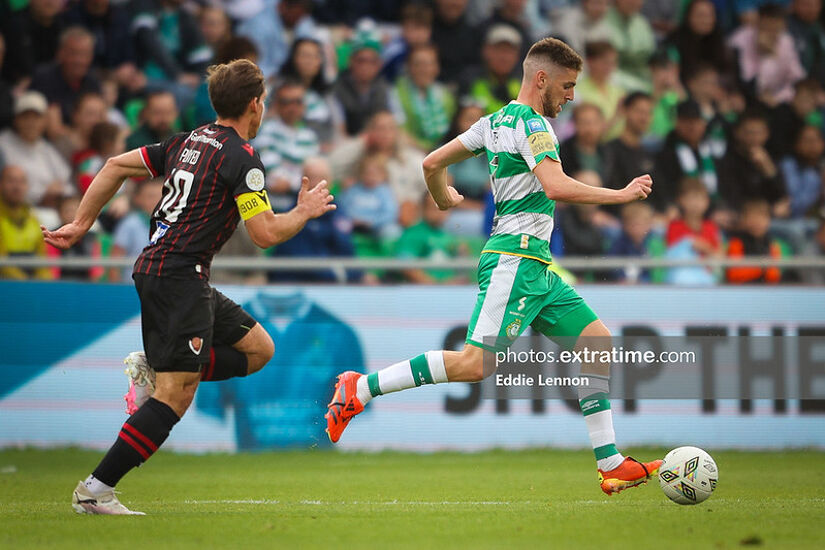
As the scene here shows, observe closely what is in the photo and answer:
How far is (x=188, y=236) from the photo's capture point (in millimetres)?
6422

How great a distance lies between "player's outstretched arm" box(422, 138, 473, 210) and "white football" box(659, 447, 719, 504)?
2132 mm

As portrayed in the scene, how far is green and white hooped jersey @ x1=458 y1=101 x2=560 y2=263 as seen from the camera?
689cm

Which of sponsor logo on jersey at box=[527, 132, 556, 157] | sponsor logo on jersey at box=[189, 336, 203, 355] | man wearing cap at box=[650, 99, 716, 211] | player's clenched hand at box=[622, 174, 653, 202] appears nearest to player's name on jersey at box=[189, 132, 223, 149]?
sponsor logo on jersey at box=[189, 336, 203, 355]

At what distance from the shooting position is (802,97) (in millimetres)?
15000

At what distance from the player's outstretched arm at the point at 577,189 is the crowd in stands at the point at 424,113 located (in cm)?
451

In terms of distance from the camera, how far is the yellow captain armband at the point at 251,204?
A: 622 cm

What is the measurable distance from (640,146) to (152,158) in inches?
329

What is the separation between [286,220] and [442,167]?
150 cm

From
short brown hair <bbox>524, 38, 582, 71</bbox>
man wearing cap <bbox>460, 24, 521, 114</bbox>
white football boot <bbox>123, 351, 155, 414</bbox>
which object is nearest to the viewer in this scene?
white football boot <bbox>123, 351, 155, 414</bbox>

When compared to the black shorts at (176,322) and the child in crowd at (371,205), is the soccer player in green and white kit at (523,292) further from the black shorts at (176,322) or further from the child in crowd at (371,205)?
the child in crowd at (371,205)

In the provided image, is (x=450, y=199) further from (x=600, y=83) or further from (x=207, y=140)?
(x=600, y=83)

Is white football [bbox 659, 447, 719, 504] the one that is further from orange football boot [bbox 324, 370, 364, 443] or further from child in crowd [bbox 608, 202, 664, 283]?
child in crowd [bbox 608, 202, 664, 283]

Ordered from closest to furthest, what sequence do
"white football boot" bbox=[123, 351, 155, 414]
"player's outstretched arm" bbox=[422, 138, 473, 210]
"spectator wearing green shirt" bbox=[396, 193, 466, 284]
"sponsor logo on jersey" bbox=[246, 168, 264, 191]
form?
"sponsor logo on jersey" bbox=[246, 168, 264, 191]
"white football boot" bbox=[123, 351, 155, 414]
"player's outstretched arm" bbox=[422, 138, 473, 210]
"spectator wearing green shirt" bbox=[396, 193, 466, 284]

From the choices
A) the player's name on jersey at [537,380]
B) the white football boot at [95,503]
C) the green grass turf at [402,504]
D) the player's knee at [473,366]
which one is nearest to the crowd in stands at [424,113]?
the player's name on jersey at [537,380]
